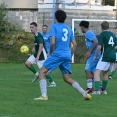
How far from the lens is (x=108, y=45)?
44.5 feet

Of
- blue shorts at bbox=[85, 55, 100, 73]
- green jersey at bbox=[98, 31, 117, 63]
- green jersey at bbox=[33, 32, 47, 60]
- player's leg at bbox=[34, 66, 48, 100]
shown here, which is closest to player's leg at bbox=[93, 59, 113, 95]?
green jersey at bbox=[98, 31, 117, 63]

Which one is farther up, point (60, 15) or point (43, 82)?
point (60, 15)

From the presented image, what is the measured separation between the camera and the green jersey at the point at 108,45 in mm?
13453

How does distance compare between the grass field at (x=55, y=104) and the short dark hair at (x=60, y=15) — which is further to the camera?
the short dark hair at (x=60, y=15)

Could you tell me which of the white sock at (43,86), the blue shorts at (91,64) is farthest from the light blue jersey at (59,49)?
the blue shorts at (91,64)

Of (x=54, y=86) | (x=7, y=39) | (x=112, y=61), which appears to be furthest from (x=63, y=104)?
(x=7, y=39)

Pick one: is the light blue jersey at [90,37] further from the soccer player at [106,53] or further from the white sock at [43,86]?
the white sock at [43,86]

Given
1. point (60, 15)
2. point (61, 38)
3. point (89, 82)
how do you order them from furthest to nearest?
point (89, 82), point (61, 38), point (60, 15)

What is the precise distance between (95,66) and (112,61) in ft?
2.65

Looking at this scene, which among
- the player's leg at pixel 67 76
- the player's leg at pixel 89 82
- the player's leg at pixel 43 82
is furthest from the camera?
the player's leg at pixel 89 82

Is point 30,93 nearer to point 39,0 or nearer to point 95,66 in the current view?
point 95,66

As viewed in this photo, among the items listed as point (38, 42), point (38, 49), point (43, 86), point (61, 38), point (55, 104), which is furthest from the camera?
point (38, 49)

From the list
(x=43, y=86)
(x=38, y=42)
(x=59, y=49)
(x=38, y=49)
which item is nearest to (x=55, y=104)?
(x=43, y=86)

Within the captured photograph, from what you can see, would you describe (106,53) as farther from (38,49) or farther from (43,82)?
(38,49)
